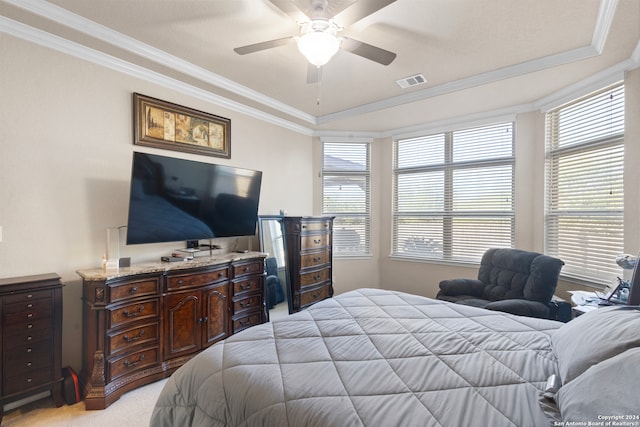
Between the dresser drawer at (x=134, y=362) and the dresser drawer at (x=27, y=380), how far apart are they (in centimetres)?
37

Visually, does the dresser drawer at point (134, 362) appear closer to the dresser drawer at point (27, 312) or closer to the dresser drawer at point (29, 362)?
the dresser drawer at point (29, 362)

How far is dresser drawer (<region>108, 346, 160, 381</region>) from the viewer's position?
7.52ft

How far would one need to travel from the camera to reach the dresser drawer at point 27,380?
2002 mm

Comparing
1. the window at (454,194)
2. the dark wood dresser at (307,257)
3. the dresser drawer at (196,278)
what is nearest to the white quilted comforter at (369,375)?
the dresser drawer at (196,278)

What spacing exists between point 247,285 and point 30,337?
1713 millimetres

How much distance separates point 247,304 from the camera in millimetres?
3295

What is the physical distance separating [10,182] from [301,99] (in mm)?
2803

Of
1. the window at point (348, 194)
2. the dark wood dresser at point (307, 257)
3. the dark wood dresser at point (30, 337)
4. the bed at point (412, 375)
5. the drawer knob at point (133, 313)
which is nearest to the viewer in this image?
the bed at point (412, 375)

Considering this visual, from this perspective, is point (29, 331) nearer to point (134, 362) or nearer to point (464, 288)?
point (134, 362)

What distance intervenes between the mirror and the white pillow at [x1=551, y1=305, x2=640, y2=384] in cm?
303

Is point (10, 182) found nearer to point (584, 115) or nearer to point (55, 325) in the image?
point (55, 325)

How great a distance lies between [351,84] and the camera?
3.31 m

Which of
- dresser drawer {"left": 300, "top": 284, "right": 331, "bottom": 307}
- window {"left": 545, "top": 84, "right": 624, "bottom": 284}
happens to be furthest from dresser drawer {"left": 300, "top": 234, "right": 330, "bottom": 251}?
window {"left": 545, "top": 84, "right": 624, "bottom": 284}

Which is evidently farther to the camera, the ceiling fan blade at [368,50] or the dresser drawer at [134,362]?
the dresser drawer at [134,362]
